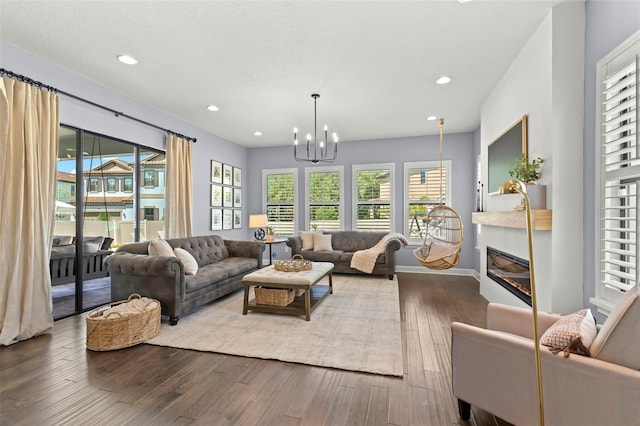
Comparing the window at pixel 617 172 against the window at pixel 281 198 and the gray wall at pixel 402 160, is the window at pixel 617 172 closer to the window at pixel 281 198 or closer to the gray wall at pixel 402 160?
the gray wall at pixel 402 160

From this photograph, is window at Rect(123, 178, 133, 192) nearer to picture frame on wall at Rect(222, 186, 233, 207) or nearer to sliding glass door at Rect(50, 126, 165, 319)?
sliding glass door at Rect(50, 126, 165, 319)

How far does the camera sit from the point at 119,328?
2.59 metres

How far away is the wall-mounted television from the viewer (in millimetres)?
2984

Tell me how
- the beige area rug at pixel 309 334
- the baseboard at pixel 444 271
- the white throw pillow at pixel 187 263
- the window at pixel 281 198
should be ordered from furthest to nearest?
the window at pixel 281 198, the baseboard at pixel 444 271, the white throw pillow at pixel 187 263, the beige area rug at pixel 309 334

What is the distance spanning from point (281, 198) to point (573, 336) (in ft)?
20.7

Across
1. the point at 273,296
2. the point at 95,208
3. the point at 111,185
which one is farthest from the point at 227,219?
the point at 273,296

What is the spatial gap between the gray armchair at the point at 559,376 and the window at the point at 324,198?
5.14 m

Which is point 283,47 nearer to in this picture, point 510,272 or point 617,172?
point 617,172

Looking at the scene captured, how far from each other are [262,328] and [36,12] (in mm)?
3410

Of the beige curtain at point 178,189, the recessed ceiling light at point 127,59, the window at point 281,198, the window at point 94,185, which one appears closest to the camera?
the recessed ceiling light at point 127,59

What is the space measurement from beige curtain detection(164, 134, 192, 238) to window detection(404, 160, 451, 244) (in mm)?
4321

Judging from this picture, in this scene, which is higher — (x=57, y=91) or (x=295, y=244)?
(x=57, y=91)


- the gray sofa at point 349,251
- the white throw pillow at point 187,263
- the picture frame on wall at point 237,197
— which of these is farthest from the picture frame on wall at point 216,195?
the white throw pillow at point 187,263

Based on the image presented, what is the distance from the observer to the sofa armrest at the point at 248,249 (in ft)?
16.0
